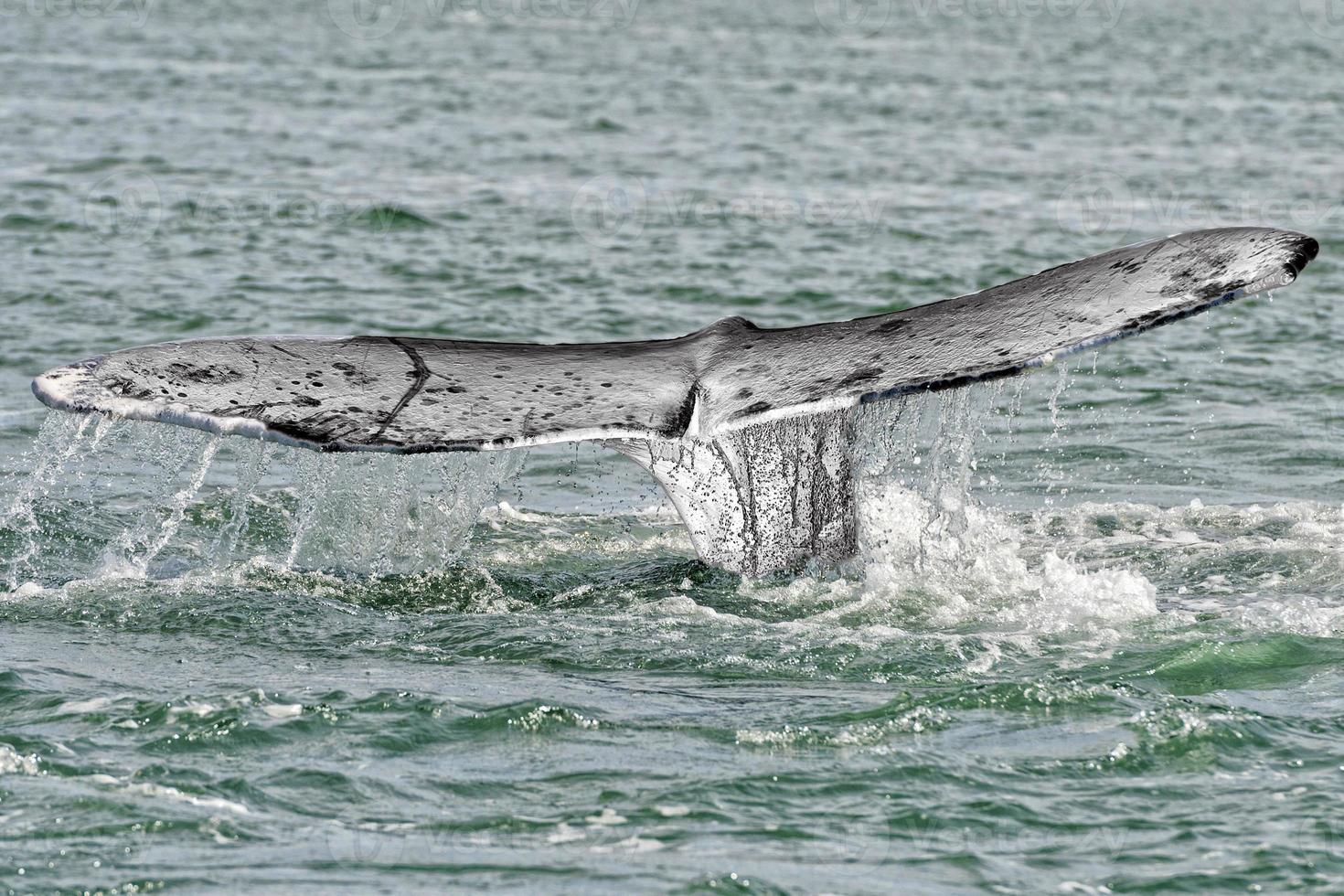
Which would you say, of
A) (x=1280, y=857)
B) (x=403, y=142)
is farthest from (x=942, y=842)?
(x=403, y=142)

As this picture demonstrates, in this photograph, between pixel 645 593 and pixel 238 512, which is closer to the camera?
pixel 645 593

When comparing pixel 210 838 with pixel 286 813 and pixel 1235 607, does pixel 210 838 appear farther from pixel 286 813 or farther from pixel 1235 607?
pixel 1235 607

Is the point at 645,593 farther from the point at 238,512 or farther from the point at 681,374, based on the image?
the point at 238,512

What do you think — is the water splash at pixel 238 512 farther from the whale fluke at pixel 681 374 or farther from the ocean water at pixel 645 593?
the whale fluke at pixel 681 374

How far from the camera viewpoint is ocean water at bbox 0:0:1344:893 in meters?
5.57

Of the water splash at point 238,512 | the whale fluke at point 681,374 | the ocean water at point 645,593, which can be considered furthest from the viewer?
the water splash at point 238,512

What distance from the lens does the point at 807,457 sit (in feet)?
25.3

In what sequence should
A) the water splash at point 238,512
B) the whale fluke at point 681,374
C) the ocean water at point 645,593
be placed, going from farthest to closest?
1. the water splash at point 238,512
2. the whale fluke at point 681,374
3. the ocean water at point 645,593

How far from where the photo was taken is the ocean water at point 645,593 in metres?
5.57

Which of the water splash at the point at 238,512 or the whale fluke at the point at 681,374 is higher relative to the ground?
the whale fluke at the point at 681,374

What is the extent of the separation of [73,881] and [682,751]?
6.44ft

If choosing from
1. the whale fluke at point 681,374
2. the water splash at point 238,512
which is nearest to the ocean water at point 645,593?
the water splash at point 238,512

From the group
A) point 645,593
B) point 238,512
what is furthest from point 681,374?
point 238,512

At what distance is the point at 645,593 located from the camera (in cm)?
821
